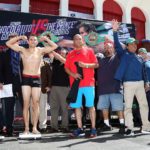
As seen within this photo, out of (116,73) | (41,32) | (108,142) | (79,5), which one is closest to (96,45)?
(41,32)

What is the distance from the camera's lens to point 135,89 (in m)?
6.39

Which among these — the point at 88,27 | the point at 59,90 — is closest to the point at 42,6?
the point at 88,27

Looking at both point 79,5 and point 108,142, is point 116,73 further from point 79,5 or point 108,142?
point 79,5

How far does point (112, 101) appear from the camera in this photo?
21.7 ft

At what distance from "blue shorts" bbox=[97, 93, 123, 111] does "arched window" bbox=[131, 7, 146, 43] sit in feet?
34.1

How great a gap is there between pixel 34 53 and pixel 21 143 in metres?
1.67

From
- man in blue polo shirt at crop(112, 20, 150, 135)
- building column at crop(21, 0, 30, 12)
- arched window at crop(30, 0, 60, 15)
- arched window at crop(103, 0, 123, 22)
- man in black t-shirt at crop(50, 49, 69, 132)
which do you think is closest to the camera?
man in blue polo shirt at crop(112, 20, 150, 135)

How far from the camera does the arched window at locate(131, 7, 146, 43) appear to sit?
16.6m

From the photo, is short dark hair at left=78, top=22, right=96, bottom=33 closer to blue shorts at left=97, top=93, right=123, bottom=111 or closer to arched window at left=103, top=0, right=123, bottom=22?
blue shorts at left=97, top=93, right=123, bottom=111

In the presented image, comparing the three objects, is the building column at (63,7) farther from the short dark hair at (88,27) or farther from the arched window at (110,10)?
the short dark hair at (88,27)

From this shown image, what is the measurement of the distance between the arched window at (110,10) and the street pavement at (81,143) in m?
10.4

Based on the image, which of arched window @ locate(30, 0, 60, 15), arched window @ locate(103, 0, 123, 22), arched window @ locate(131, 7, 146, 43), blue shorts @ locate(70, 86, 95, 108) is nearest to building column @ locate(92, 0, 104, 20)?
arched window @ locate(103, 0, 123, 22)

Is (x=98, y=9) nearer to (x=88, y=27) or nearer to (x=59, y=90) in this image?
(x=88, y=27)

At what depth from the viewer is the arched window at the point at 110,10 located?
15672mm
